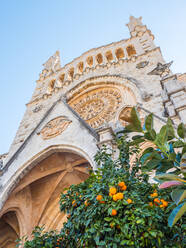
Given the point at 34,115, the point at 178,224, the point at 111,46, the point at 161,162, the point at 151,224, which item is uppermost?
the point at 111,46

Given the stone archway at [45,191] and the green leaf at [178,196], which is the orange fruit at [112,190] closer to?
the green leaf at [178,196]

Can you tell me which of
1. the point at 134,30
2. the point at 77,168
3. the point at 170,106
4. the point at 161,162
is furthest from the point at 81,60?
the point at 161,162

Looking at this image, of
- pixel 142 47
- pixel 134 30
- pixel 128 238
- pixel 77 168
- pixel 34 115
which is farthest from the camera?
pixel 134 30

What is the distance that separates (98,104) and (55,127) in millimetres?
4625

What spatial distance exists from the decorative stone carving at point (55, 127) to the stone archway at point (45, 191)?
3.33ft

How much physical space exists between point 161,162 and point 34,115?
11.9 m

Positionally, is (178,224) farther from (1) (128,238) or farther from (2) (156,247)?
(1) (128,238)

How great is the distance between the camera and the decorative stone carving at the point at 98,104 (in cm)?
1112

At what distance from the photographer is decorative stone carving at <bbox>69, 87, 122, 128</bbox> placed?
36.5 ft

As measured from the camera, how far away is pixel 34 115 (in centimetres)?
1330

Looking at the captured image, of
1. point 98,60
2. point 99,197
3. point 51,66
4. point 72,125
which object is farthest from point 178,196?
point 51,66

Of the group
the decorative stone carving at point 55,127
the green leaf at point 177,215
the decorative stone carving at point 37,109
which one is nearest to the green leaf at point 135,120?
the green leaf at point 177,215

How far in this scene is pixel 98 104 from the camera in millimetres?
12375

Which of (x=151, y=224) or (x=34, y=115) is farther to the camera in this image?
(x=34, y=115)
